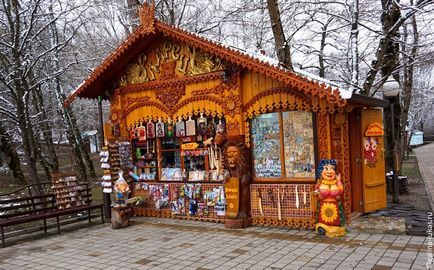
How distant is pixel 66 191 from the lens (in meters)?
10.7

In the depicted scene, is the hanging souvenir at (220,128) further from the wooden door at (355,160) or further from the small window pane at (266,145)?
the wooden door at (355,160)

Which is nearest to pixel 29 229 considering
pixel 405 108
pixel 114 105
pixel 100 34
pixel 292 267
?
pixel 114 105

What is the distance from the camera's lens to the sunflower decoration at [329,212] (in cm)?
795

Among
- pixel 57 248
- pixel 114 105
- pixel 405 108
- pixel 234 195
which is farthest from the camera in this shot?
pixel 405 108

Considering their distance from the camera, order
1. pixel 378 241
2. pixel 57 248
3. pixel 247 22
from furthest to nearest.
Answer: pixel 247 22 → pixel 57 248 → pixel 378 241

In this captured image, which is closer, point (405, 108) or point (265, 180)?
point (265, 180)

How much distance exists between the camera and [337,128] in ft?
28.1

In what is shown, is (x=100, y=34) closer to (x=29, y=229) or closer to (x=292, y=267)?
(x=29, y=229)

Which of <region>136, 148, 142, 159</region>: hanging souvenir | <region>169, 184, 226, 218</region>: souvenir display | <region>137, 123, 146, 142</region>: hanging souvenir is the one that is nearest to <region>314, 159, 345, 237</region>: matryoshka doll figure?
<region>169, 184, 226, 218</region>: souvenir display

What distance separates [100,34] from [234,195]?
1455 cm

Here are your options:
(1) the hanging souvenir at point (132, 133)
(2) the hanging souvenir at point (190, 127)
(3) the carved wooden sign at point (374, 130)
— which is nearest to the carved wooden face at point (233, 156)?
(2) the hanging souvenir at point (190, 127)

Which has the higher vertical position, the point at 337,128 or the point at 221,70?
the point at 221,70

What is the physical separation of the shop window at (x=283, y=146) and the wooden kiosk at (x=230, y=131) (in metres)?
0.02

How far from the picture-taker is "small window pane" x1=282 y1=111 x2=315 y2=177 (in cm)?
883
